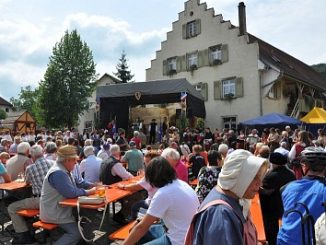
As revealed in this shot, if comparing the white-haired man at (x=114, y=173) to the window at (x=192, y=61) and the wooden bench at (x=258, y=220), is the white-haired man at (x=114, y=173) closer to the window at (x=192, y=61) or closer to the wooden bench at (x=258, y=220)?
the wooden bench at (x=258, y=220)

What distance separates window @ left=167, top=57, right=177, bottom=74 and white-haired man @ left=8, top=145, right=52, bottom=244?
76.6 feet

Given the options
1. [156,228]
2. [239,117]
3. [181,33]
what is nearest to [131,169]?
[156,228]

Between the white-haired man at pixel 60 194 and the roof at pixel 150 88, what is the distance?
13096mm

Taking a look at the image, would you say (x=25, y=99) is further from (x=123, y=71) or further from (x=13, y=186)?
(x=13, y=186)

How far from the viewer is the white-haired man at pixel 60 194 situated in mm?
5289

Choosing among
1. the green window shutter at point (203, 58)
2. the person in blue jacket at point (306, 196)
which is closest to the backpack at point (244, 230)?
the person in blue jacket at point (306, 196)

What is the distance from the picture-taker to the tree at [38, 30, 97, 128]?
1502 inches

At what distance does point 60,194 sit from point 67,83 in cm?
3543

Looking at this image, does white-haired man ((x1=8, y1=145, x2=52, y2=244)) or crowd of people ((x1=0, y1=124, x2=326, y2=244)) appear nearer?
crowd of people ((x1=0, y1=124, x2=326, y2=244))

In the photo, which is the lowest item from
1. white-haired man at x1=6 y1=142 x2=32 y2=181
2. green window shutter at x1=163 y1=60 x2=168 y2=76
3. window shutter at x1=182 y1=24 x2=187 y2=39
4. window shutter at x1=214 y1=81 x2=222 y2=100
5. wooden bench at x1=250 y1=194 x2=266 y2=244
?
wooden bench at x1=250 y1=194 x2=266 y2=244

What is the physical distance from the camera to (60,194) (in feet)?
17.7

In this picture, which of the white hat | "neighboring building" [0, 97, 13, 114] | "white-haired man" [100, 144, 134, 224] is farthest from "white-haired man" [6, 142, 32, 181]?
"neighboring building" [0, 97, 13, 114]

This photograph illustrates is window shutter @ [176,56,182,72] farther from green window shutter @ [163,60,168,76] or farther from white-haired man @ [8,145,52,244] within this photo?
white-haired man @ [8,145,52,244]

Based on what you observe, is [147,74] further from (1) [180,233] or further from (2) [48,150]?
(1) [180,233]
